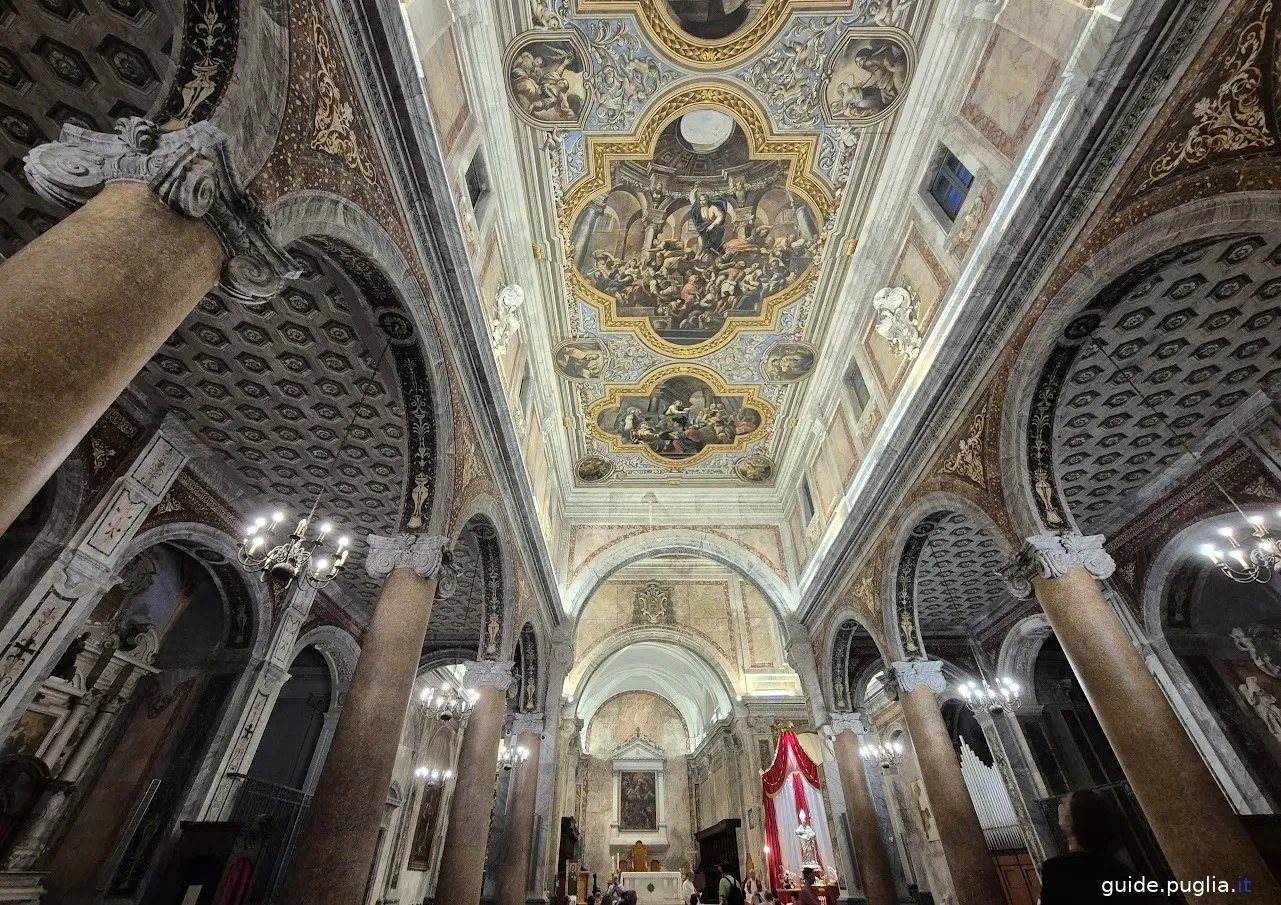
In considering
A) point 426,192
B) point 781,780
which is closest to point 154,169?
point 426,192

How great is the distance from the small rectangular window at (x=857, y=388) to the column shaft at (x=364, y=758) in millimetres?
7859

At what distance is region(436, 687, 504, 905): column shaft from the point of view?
813cm

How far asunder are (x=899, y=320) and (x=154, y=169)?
28.3 ft

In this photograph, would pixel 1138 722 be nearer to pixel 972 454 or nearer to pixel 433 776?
pixel 972 454

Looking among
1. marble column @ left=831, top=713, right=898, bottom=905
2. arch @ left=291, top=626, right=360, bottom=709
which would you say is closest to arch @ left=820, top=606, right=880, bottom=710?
marble column @ left=831, top=713, right=898, bottom=905

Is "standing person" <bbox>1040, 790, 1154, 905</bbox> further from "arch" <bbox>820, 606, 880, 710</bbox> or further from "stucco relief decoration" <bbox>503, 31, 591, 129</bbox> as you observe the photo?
"arch" <bbox>820, 606, 880, 710</bbox>

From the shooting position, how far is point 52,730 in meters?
7.99

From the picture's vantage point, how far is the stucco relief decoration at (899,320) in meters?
8.33

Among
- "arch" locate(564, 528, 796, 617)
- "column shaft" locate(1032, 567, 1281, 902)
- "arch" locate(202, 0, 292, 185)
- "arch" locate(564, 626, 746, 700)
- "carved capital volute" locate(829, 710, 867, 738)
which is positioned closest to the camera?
"arch" locate(202, 0, 292, 185)

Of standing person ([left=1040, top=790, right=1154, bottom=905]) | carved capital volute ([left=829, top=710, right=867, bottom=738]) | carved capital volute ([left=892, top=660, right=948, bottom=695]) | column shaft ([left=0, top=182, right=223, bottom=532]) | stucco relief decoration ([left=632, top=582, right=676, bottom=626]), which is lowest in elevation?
standing person ([left=1040, top=790, right=1154, bottom=905])

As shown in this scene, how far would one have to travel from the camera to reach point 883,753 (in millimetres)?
13898

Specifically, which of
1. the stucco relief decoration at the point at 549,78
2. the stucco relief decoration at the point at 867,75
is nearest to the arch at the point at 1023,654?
the stucco relief decoration at the point at 867,75

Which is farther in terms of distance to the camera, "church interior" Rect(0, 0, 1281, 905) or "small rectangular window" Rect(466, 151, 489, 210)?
"small rectangular window" Rect(466, 151, 489, 210)

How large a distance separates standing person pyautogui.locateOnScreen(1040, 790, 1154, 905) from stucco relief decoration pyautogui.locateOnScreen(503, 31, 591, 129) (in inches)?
361
